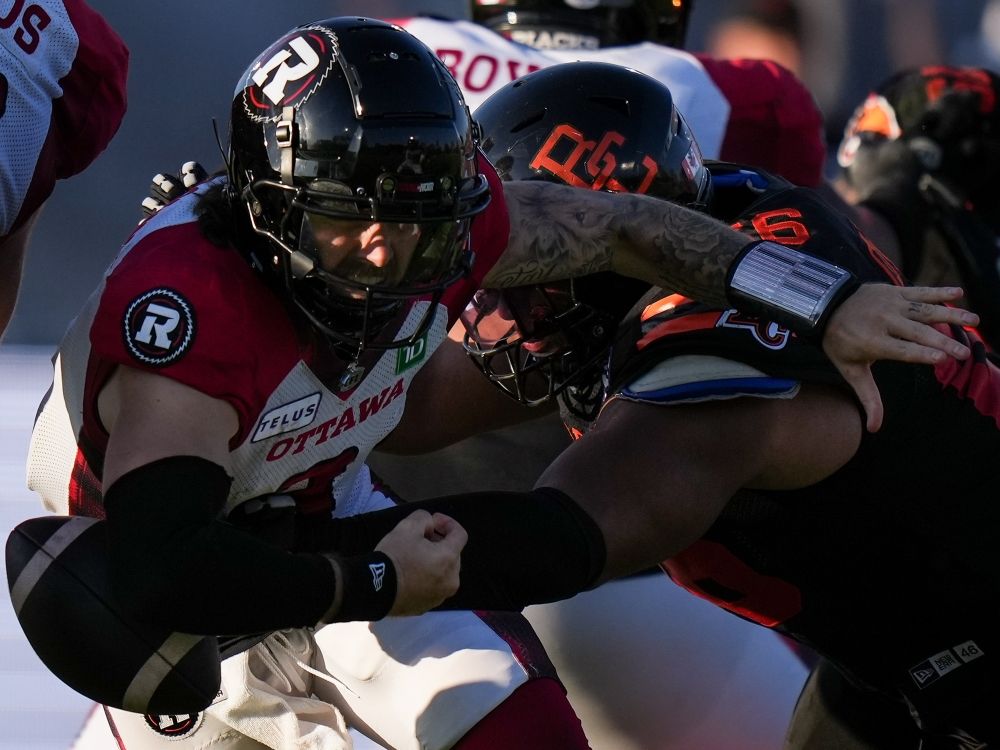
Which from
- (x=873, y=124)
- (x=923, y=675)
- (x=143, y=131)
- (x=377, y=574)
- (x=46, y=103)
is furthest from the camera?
(x=143, y=131)

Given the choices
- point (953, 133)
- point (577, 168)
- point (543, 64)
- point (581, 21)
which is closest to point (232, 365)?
point (577, 168)

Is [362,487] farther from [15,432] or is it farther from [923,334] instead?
[15,432]

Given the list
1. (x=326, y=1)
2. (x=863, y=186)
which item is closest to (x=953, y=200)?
(x=863, y=186)

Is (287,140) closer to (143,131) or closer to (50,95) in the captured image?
(50,95)

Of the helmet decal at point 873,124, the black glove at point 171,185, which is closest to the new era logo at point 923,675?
the black glove at point 171,185

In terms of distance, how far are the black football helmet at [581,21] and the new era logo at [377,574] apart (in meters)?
2.49

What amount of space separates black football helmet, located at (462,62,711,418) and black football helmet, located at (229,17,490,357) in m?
0.37

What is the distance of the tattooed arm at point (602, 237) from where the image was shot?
2.35 meters

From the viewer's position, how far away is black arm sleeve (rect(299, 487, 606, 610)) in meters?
2.13

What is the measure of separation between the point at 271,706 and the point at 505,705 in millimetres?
409

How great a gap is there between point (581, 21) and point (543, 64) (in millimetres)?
393

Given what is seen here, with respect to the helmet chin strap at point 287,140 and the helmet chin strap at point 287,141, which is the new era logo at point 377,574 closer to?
the helmet chin strap at point 287,141

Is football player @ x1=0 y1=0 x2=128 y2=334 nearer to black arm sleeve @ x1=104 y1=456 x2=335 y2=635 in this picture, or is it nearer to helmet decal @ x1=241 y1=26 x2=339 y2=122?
helmet decal @ x1=241 y1=26 x2=339 y2=122

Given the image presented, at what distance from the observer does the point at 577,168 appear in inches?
100
